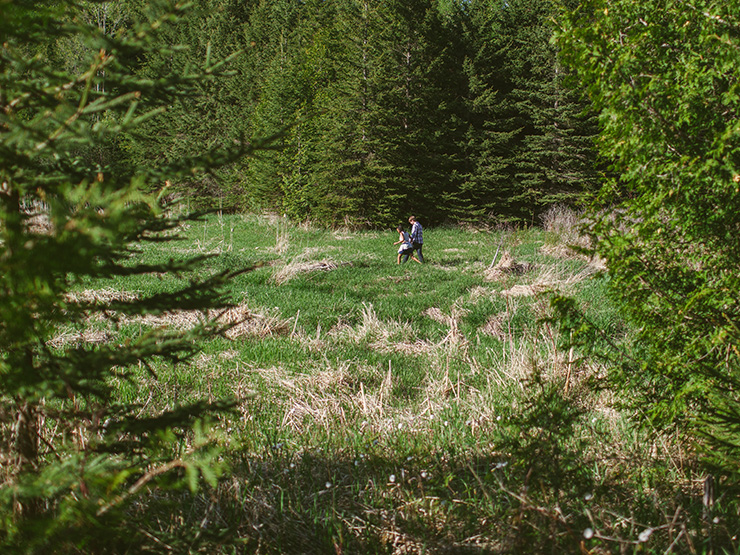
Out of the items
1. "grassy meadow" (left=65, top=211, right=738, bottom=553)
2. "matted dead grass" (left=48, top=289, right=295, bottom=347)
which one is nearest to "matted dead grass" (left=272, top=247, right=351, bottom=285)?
"grassy meadow" (left=65, top=211, right=738, bottom=553)

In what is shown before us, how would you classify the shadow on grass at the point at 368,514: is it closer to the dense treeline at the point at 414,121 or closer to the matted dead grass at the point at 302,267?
the matted dead grass at the point at 302,267

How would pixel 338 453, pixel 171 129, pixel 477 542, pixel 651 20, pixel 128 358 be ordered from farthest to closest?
pixel 171 129 < pixel 338 453 < pixel 651 20 < pixel 477 542 < pixel 128 358

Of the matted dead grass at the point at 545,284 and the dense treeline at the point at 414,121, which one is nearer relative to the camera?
the matted dead grass at the point at 545,284

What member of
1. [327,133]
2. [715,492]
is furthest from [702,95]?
[327,133]

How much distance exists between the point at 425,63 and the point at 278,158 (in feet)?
30.8

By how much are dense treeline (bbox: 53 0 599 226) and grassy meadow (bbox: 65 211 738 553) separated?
50.7 ft

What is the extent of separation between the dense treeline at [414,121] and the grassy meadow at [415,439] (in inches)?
608

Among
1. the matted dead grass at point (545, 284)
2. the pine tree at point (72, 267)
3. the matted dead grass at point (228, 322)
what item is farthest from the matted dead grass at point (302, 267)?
the pine tree at point (72, 267)

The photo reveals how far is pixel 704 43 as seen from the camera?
2373 millimetres

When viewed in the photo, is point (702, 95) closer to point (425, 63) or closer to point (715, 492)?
point (715, 492)

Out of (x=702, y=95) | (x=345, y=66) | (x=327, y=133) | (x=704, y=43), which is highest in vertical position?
(x=345, y=66)

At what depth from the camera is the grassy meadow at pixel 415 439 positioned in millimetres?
1996

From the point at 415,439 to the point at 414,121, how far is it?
79.1 feet

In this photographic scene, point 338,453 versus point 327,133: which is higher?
point 327,133
